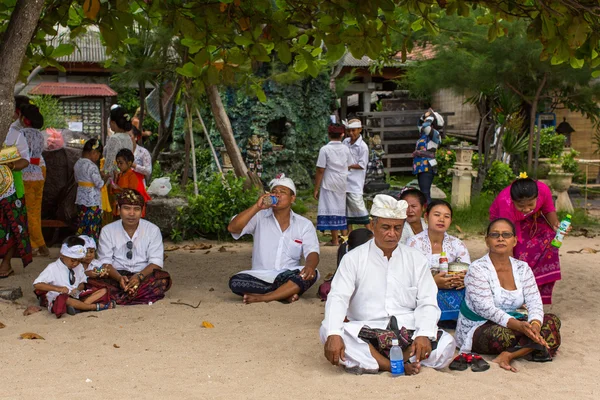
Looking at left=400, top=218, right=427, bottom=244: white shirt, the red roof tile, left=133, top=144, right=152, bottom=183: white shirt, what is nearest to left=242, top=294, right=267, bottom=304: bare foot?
left=400, top=218, right=427, bottom=244: white shirt

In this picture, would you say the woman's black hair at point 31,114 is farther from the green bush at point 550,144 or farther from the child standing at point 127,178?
the green bush at point 550,144

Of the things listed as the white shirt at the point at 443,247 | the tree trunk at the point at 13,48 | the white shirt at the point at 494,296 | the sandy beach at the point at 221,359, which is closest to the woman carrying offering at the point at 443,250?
the white shirt at the point at 443,247

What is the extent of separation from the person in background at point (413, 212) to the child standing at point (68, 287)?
2460 mm

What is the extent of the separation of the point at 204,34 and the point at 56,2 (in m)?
1.58

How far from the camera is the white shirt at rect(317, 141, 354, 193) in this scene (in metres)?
9.28

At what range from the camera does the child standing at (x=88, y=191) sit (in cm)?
813

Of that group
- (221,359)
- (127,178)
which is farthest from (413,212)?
(127,178)

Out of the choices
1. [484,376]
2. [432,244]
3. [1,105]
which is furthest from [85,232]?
[484,376]

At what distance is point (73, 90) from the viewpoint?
54.5 feet

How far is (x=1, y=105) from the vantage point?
5289mm

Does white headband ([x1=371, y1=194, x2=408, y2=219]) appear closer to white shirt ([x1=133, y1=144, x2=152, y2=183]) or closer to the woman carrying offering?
the woman carrying offering

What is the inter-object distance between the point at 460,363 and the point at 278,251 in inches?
92.3

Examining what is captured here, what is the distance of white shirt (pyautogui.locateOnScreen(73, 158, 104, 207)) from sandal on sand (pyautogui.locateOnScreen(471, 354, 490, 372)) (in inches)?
191

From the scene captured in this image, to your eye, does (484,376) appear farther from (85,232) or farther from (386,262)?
(85,232)
